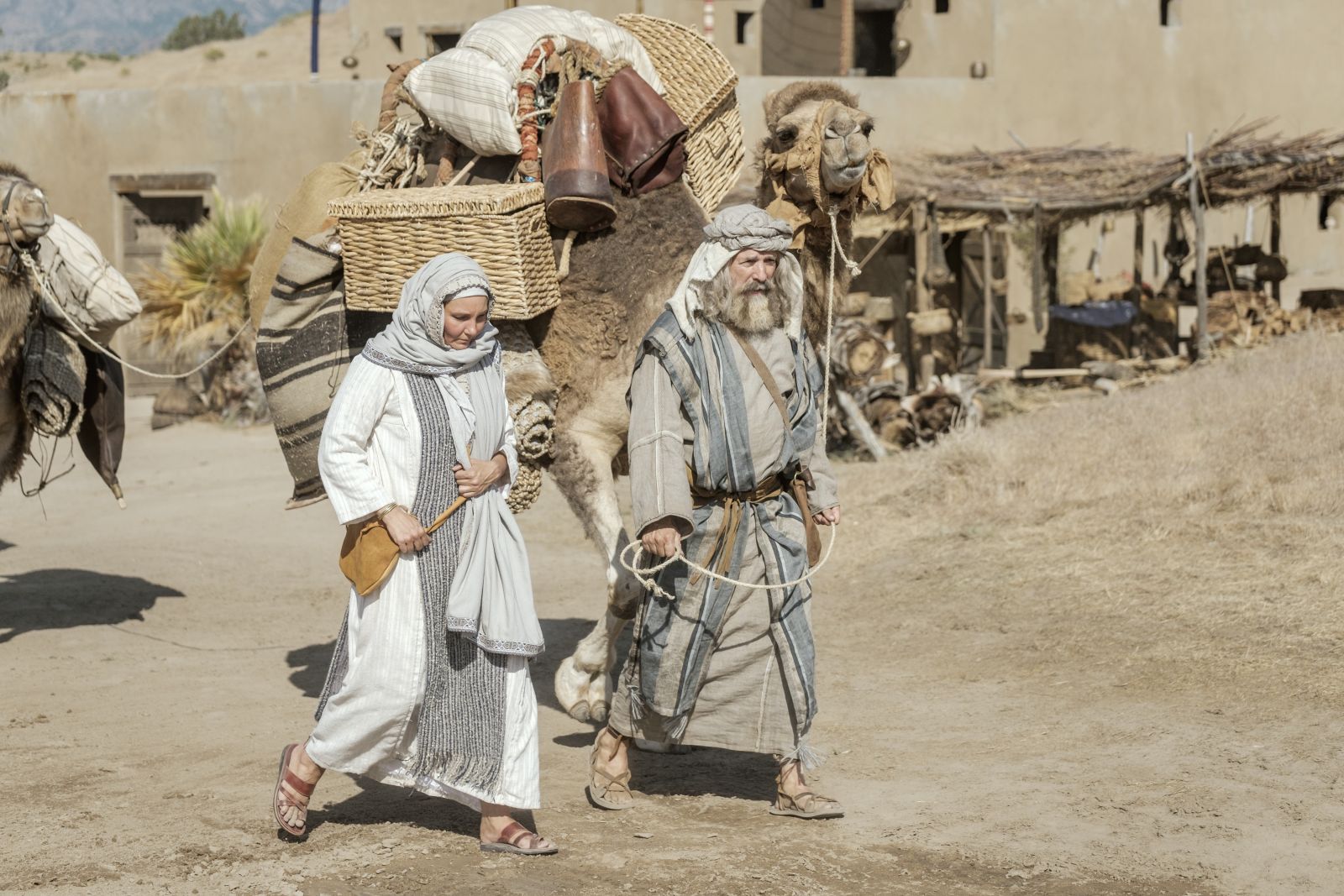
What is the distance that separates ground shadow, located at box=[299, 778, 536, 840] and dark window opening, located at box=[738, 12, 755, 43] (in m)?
20.6

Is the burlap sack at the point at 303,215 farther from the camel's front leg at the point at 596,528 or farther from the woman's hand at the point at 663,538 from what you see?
the woman's hand at the point at 663,538

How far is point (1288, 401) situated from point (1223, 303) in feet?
24.0

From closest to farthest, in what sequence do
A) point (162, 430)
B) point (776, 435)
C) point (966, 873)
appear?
point (966, 873), point (776, 435), point (162, 430)

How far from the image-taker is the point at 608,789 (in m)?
5.19

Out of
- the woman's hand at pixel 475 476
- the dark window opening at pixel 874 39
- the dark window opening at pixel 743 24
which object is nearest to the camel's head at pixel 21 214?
the woman's hand at pixel 475 476

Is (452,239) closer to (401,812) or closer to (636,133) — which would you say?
(636,133)

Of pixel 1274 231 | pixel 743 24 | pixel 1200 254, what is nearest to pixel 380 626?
pixel 1200 254

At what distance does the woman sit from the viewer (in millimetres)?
4512

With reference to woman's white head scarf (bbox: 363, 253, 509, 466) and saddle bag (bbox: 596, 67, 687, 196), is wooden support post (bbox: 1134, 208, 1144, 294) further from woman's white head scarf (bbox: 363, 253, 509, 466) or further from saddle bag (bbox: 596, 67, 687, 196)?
woman's white head scarf (bbox: 363, 253, 509, 466)

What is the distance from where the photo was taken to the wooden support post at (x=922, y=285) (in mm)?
15781

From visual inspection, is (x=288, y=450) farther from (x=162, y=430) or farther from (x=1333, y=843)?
(x=162, y=430)

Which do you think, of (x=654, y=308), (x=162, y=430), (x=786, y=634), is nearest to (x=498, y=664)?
(x=786, y=634)

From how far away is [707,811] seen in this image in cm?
516

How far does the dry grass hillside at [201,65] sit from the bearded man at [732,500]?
4118 centimetres
